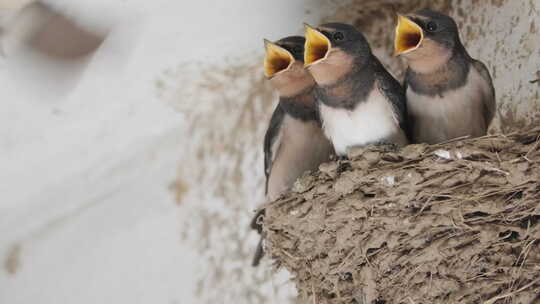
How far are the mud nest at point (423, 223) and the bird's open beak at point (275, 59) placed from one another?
323 millimetres

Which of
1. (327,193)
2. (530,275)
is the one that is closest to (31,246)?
(327,193)

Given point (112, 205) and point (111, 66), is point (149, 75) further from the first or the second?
point (112, 205)

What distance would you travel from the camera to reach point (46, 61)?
261 cm

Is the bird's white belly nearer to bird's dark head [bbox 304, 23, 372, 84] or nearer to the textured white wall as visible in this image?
bird's dark head [bbox 304, 23, 372, 84]

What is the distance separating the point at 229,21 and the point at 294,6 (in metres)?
0.21

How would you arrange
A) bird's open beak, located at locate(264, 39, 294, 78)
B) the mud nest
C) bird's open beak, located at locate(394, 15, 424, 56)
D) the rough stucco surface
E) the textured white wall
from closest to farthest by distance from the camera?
1. the mud nest
2. bird's open beak, located at locate(394, 15, 424, 56)
3. bird's open beak, located at locate(264, 39, 294, 78)
4. the textured white wall
5. the rough stucco surface

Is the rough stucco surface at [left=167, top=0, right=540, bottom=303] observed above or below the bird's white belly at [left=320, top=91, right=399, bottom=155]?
below

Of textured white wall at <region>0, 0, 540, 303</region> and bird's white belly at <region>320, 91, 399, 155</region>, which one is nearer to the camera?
bird's white belly at <region>320, 91, 399, 155</region>

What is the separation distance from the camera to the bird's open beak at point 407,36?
6.62 feet

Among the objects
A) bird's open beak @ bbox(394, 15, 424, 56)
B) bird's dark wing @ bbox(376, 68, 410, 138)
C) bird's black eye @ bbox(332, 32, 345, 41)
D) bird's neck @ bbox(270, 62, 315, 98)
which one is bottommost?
bird's neck @ bbox(270, 62, 315, 98)

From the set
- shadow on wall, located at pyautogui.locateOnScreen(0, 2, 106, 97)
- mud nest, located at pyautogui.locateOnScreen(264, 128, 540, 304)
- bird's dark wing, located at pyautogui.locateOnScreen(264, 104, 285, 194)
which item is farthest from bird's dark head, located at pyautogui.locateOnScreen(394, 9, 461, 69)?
shadow on wall, located at pyautogui.locateOnScreen(0, 2, 106, 97)

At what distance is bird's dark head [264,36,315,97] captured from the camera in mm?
2266

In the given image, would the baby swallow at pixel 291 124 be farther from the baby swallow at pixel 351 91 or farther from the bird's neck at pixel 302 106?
the baby swallow at pixel 351 91

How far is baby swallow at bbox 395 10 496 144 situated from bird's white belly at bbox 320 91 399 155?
0.08 metres
